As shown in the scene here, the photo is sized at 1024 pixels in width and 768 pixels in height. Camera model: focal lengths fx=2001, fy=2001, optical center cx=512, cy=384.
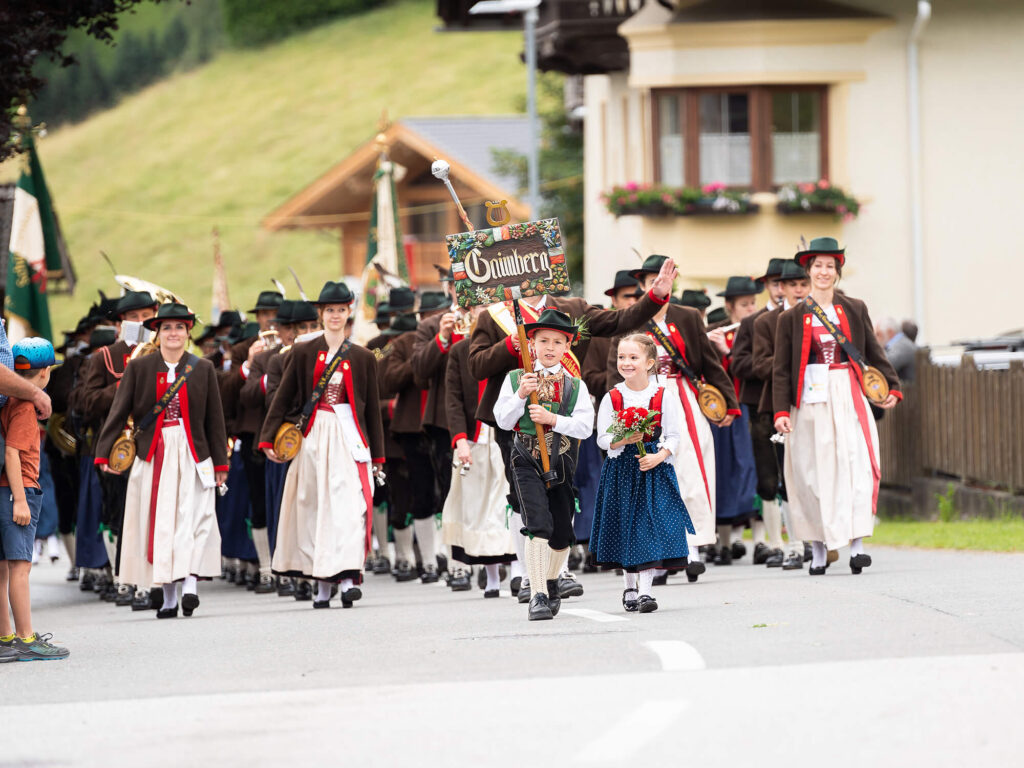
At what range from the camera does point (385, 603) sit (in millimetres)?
13805

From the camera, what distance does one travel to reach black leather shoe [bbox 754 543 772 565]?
15.6 meters

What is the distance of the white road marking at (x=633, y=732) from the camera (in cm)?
677

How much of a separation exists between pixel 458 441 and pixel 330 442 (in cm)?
142

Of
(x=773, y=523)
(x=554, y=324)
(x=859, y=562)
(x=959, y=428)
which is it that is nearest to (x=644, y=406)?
(x=554, y=324)

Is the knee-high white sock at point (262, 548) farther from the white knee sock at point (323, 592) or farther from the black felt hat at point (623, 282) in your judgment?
the black felt hat at point (623, 282)

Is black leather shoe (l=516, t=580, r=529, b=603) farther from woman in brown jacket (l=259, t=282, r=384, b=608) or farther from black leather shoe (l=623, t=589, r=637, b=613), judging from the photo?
woman in brown jacket (l=259, t=282, r=384, b=608)

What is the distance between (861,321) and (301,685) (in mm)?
6045

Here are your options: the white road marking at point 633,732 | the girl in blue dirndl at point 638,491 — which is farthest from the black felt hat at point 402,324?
the white road marking at point 633,732

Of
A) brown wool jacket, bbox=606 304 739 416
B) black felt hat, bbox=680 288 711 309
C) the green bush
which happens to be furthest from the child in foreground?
the green bush

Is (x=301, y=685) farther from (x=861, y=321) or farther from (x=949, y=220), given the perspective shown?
(x=949, y=220)

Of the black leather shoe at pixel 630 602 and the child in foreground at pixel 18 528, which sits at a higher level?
the child in foreground at pixel 18 528

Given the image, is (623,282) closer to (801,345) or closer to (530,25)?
(801,345)

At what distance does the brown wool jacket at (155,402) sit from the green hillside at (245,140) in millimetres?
66056

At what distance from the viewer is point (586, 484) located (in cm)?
1489
